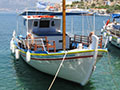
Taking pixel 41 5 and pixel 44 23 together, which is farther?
pixel 41 5

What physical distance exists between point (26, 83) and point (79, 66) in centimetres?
403

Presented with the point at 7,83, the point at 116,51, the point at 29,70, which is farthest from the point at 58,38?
the point at 116,51

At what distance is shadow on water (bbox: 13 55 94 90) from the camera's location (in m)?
12.7

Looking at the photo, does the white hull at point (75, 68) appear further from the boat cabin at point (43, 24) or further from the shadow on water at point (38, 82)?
the boat cabin at point (43, 24)

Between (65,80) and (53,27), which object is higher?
(53,27)

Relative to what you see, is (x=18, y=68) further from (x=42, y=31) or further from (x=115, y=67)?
(x=115, y=67)

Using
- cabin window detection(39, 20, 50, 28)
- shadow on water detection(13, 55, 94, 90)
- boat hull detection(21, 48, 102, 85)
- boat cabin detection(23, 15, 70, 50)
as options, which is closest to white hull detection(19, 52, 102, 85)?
boat hull detection(21, 48, 102, 85)

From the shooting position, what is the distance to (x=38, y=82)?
13.5 metres

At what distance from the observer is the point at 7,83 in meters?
13.7

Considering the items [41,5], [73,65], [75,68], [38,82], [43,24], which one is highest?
[41,5]

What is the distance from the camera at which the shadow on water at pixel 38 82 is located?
12690 millimetres

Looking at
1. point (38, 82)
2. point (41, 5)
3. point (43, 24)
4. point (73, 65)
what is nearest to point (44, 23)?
point (43, 24)

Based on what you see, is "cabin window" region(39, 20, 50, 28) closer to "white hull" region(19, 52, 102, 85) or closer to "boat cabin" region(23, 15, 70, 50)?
"boat cabin" region(23, 15, 70, 50)

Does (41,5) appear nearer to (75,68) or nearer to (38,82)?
(38,82)
